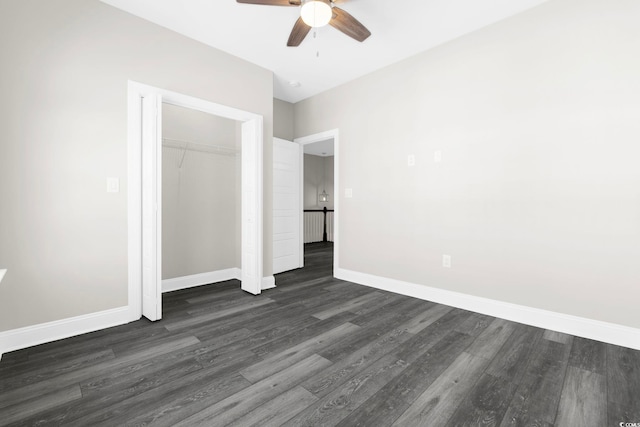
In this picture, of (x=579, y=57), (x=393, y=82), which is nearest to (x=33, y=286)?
(x=393, y=82)

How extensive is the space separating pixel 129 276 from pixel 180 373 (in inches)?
49.8

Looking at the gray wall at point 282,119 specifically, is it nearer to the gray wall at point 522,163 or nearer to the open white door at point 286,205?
the open white door at point 286,205

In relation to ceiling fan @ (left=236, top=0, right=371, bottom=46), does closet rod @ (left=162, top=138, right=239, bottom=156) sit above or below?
below

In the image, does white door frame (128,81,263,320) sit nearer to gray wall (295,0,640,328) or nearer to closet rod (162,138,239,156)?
closet rod (162,138,239,156)

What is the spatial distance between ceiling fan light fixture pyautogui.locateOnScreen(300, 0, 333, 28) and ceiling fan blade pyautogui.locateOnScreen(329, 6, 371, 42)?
105mm

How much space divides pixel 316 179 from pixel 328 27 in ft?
17.9

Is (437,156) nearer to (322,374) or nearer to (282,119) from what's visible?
(322,374)

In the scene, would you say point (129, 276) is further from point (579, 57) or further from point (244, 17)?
point (579, 57)

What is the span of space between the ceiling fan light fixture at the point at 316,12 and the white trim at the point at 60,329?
292 cm

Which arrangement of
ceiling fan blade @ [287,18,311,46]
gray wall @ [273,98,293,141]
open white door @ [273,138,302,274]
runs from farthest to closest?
1. gray wall @ [273,98,293,141]
2. open white door @ [273,138,302,274]
3. ceiling fan blade @ [287,18,311,46]

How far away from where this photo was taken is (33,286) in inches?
86.0

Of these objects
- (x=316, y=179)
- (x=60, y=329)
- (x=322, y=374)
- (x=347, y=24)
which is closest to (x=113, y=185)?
(x=60, y=329)

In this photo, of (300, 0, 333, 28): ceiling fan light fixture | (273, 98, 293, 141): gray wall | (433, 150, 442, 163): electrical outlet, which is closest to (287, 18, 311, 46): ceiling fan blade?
(300, 0, 333, 28): ceiling fan light fixture

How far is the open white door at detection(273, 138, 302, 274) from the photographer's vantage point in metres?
4.41
